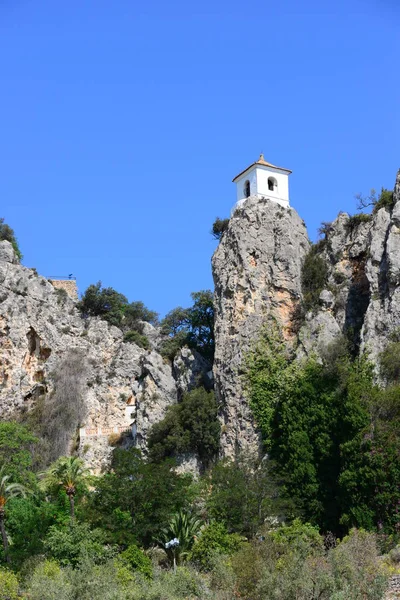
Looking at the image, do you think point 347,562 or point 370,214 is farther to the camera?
point 370,214

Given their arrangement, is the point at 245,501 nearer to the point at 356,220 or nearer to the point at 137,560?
the point at 137,560

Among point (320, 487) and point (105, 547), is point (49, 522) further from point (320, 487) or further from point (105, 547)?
point (320, 487)

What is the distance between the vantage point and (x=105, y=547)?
104 ft

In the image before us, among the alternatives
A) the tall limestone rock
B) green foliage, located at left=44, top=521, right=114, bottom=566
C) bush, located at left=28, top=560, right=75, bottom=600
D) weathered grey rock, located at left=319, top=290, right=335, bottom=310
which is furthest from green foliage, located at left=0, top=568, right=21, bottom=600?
weathered grey rock, located at left=319, top=290, right=335, bottom=310

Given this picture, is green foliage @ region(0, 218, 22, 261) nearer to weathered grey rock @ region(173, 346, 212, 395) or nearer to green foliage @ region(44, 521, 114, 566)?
weathered grey rock @ region(173, 346, 212, 395)

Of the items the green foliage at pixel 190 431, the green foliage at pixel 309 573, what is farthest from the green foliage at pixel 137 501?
the green foliage at pixel 309 573

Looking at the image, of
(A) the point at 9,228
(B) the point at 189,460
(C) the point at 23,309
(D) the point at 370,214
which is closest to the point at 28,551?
(B) the point at 189,460

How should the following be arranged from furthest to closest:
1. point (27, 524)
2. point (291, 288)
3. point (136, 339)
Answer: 1. point (136, 339)
2. point (291, 288)
3. point (27, 524)

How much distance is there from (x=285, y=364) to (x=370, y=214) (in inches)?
412

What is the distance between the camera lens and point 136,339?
53.6 meters

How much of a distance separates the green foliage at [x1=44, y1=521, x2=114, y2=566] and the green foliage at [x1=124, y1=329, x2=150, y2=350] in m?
23.3

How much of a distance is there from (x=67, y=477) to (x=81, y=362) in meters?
18.3

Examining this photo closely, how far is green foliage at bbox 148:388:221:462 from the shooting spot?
40750 mm

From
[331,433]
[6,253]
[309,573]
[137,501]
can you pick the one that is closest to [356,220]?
[331,433]
